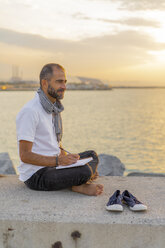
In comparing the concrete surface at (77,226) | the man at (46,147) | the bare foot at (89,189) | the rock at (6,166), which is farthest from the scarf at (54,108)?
the rock at (6,166)

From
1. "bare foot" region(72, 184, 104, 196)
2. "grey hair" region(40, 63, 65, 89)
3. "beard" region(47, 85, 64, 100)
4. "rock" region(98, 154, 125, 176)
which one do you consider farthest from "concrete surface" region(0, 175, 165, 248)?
"rock" region(98, 154, 125, 176)

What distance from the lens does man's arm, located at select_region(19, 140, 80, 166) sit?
3240 mm

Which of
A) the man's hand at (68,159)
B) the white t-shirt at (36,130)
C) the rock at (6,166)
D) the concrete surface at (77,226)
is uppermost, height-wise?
the white t-shirt at (36,130)

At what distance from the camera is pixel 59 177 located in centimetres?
341

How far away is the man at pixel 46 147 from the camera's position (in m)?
3.25

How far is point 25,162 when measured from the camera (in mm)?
3340

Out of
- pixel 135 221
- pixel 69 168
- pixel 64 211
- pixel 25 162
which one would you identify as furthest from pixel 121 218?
pixel 25 162

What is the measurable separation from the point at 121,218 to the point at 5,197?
1264 millimetres

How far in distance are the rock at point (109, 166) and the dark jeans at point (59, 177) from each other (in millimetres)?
3050

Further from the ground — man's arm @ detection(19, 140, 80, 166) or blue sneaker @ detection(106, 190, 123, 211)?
man's arm @ detection(19, 140, 80, 166)

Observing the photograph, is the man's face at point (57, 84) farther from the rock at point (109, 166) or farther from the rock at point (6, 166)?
the rock at point (6, 166)

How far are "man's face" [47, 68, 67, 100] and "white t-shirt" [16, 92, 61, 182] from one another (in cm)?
17

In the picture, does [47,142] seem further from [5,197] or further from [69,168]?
[5,197]

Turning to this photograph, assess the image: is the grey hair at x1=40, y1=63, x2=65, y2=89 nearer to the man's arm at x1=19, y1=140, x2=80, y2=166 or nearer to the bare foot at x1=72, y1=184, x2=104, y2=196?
the man's arm at x1=19, y1=140, x2=80, y2=166
